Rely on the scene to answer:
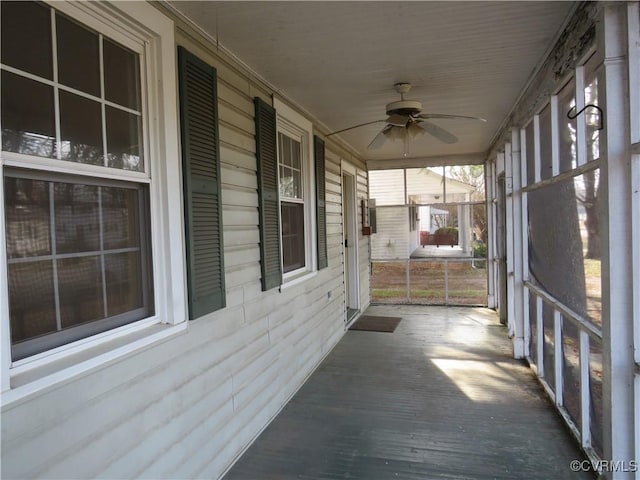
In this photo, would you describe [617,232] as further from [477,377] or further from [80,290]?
[477,377]

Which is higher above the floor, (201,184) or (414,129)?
(414,129)

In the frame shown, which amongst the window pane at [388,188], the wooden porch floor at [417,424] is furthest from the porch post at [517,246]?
the window pane at [388,188]

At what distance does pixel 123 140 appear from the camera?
1.84 metres

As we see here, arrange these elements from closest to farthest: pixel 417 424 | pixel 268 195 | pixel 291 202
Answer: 1. pixel 417 424
2. pixel 268 195
3. pixel 291 202

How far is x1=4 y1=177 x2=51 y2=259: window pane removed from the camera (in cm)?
134

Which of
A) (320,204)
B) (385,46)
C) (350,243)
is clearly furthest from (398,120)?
(350,243)

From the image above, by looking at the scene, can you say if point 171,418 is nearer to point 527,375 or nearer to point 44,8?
point 44,8

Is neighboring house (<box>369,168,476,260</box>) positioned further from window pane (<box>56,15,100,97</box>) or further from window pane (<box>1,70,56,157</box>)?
window pane (<box>1,70,56,157</box>)

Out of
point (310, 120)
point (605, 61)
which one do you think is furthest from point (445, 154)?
point (605, 61)

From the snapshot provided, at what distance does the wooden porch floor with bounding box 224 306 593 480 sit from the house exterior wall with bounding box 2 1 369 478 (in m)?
0.27

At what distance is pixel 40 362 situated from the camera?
1.41m

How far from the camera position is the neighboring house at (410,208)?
24.1 ft

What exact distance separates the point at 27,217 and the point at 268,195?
1.91 meters

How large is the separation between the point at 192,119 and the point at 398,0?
49.3 inches
